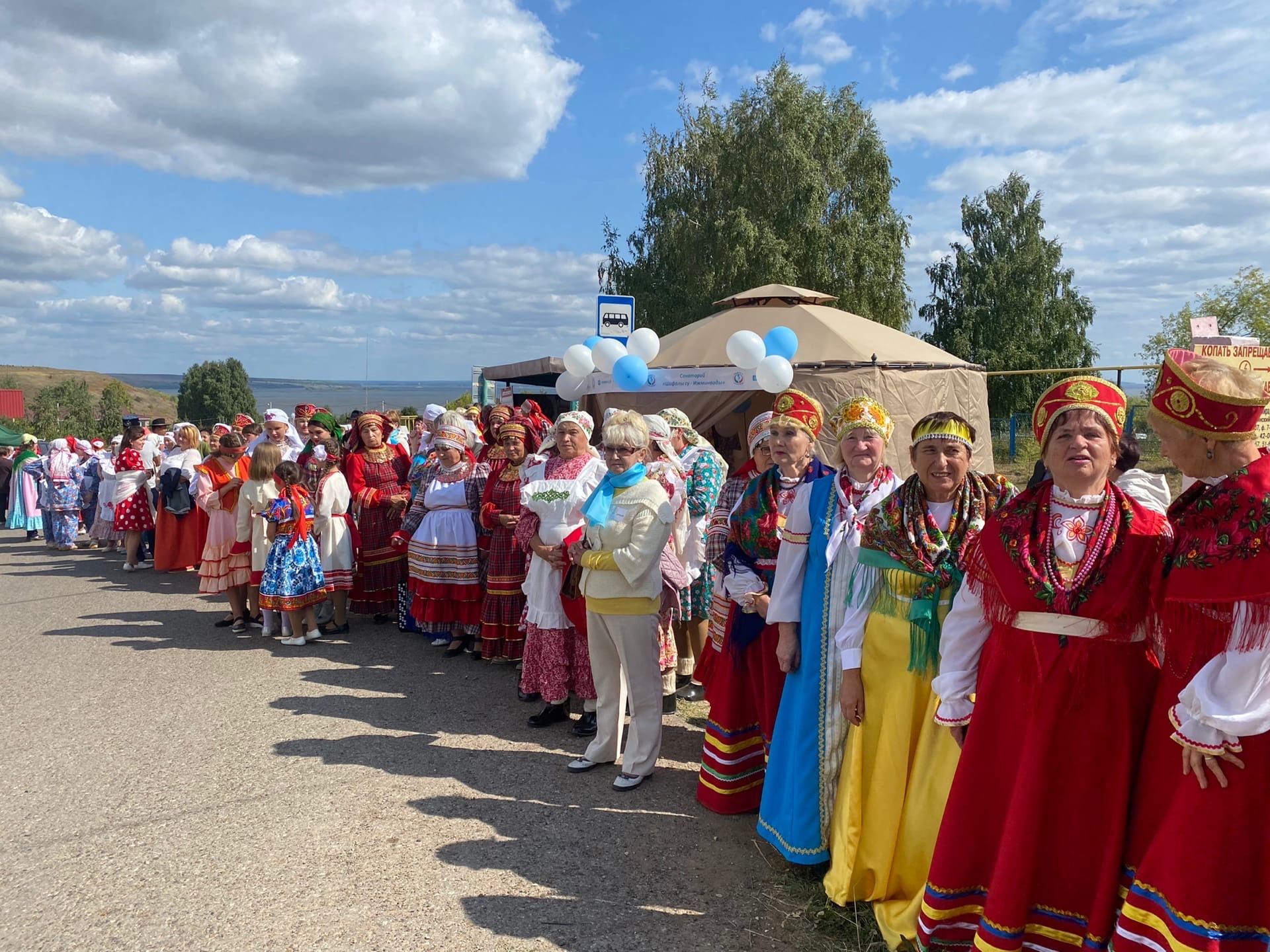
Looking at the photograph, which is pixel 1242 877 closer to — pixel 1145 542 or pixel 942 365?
pixel 1145 542

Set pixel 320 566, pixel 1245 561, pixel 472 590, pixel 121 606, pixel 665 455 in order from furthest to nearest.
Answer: pixel 121 606 → pixel 320 566 → pixel 472 590 → pixel 665 455 → pixel 1245 561

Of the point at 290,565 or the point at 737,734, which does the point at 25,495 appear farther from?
the point at 737,734

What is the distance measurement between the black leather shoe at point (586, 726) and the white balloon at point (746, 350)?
145 inches

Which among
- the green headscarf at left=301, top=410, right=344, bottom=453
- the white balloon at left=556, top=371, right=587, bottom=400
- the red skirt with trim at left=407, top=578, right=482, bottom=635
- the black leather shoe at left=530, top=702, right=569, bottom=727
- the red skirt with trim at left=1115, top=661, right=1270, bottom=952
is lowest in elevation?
the black leather shoe at left=530, top=702, right=569, bottom=727

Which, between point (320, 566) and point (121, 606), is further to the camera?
point (121, 606)

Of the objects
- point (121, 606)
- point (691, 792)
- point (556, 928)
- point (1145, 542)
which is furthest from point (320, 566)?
point (1145, 542)

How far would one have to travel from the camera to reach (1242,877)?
2.05 metres

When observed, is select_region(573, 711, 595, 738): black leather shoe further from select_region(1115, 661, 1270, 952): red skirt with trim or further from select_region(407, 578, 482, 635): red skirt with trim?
select_region(1115, 661, 1270, 952): red skirt with trim

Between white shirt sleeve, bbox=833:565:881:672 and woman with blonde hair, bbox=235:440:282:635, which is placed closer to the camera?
white shirt sleeve, bbox=833:565:881:672

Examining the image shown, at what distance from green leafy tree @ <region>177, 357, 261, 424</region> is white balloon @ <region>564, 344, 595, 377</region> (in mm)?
52200

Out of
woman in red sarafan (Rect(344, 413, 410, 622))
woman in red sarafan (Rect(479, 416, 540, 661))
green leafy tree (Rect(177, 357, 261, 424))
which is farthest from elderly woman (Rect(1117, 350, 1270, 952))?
green leafy tree (Rect(177, 357, 261, 424))

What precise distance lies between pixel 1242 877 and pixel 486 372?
1961 centimetres

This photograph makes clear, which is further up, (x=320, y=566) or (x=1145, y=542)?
(x=1145, y=542)

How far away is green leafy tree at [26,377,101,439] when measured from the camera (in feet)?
137
